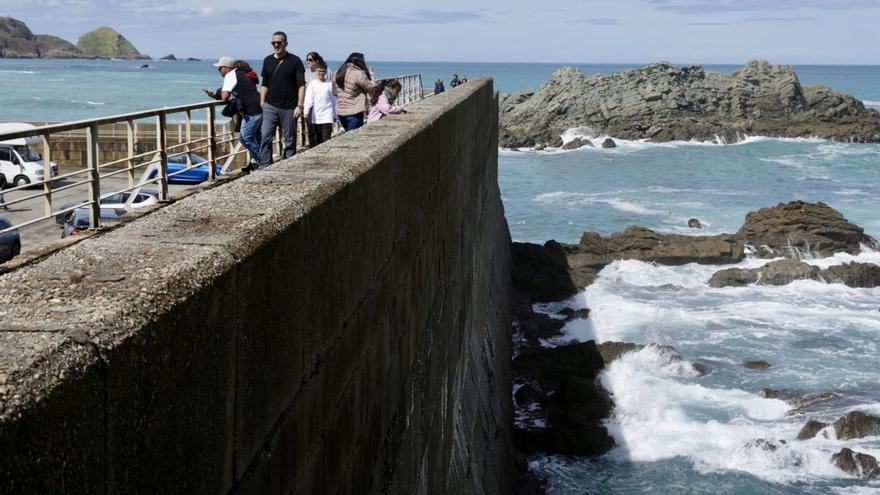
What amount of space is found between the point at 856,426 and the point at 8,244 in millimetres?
14201

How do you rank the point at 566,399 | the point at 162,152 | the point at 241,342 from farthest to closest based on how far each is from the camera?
the point at 566,399 → the point at 162,152 → the point at 241,342

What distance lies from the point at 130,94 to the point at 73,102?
19292 mm

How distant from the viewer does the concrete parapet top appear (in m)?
1.84

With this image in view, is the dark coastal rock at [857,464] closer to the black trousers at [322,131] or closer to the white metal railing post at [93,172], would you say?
the black trousers at [322,131]

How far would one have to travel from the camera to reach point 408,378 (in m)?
5.88

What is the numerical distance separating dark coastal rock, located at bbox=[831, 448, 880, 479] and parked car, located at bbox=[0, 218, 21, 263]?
12.6 metres

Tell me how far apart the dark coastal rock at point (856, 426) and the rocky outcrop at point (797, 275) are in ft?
39.7

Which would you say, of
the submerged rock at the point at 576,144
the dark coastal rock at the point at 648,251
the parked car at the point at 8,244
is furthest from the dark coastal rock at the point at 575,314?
the submerged rock at the point at 576,144

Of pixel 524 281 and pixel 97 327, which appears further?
pixel 524 281

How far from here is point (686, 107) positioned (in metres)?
78.7

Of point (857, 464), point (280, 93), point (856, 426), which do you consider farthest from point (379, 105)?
point (856, 426)

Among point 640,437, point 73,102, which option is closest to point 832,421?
point 640,437

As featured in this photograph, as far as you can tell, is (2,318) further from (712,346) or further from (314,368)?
(712,346)

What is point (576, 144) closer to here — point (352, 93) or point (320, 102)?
point (352, 93)
